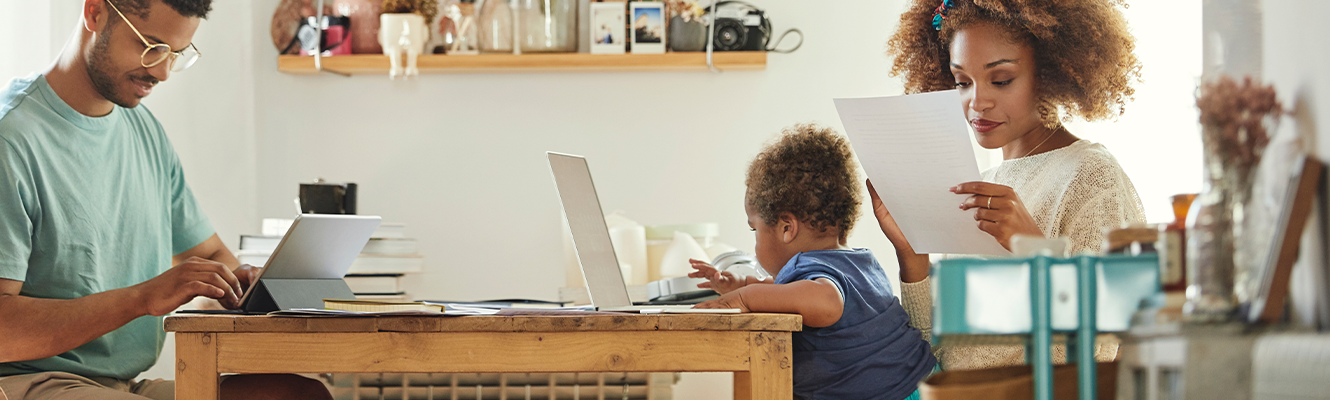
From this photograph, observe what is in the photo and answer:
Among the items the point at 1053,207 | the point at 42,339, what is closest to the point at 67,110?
the point at 42,339

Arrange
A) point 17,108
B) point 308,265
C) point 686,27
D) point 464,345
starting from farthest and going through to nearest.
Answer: point 686,27, point 17,108, point 308,265, point 464,345

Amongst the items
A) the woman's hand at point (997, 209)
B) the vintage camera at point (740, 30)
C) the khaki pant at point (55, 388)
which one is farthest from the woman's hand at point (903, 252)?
the khaki pant at point (55, 388)

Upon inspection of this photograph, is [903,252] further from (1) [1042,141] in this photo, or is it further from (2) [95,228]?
(2) [95,228]

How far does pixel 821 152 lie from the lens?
1611mm

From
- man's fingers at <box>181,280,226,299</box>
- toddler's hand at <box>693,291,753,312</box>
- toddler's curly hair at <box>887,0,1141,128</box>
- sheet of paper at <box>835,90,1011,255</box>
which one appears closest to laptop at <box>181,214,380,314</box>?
man's fingers at <box>181,280,226,299</box>

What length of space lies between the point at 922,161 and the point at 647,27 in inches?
55.0

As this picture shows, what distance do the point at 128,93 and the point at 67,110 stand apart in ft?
0.31

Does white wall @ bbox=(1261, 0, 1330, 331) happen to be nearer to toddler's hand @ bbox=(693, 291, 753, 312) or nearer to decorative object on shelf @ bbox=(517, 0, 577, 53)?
toddler's hand @ bbox=(693, 291, 753, 312)

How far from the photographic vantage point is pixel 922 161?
45.5 inches

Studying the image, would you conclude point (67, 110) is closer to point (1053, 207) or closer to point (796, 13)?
point (1053, 207)

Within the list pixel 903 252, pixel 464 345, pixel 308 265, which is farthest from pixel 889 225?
pixel 308 265

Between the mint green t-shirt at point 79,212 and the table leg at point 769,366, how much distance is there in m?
1.10

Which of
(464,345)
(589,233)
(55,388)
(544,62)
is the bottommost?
(55,388)

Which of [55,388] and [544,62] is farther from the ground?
[544,62]
